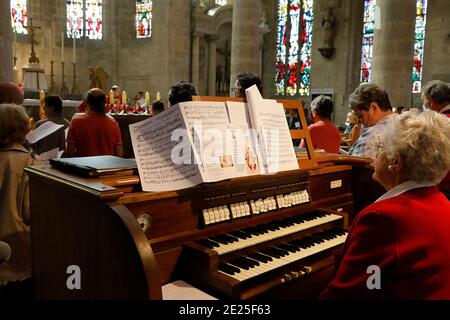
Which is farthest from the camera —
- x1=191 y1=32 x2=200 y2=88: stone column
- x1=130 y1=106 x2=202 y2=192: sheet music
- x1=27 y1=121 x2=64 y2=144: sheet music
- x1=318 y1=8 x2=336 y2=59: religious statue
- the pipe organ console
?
x1=318 y1=8 x2=336 y2=59: religious statue

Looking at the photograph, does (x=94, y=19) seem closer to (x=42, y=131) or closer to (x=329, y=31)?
(x=329, y=31)

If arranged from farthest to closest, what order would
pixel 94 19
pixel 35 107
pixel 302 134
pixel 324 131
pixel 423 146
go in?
pixel 94 19, pixel 35 107, pixel 324 131, pixel 302 134, pixel 423 146

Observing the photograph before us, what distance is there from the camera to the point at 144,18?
1652 cm

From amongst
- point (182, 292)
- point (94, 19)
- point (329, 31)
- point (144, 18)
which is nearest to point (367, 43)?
point (329, 31)

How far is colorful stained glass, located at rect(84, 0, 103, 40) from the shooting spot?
16828 mm

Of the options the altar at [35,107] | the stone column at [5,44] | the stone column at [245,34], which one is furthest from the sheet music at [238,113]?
the stone column at [245,34]

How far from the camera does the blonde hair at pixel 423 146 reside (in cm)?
165

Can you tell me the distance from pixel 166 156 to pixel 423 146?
1205 mm

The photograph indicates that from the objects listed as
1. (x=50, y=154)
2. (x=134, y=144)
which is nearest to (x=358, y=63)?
Answer: (x=50, y=154)

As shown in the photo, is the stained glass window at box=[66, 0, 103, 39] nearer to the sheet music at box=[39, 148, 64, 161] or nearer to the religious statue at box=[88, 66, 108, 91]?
the religious statue at box=[88, 66, 108, 91]

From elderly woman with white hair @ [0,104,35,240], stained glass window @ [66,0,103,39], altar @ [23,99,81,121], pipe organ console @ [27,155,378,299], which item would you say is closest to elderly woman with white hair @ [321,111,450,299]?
pipe organ console @ [27,155,378,299]

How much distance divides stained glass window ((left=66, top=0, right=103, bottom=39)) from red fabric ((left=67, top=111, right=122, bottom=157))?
1355 centimetres

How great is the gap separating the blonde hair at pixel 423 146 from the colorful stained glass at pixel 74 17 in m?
16.9
